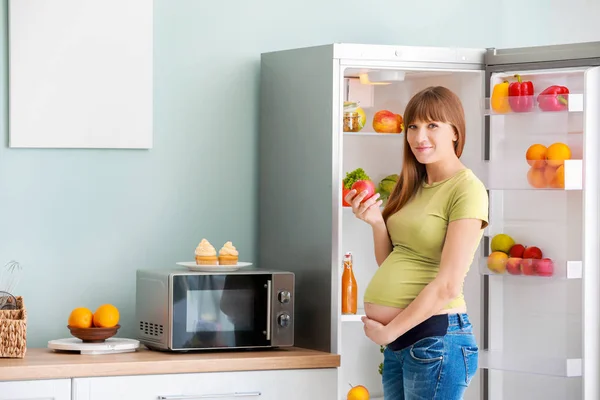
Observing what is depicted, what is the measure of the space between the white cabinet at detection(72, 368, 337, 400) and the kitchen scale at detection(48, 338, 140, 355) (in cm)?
16

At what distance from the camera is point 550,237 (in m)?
→ 3.19

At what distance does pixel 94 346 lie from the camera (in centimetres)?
295

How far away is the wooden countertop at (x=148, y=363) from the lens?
2750 mm

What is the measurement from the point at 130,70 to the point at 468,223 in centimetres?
141

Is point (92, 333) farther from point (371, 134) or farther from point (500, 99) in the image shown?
point (500, 99)

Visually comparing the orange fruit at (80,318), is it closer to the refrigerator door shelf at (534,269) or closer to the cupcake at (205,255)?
the cupcake at (205,255)

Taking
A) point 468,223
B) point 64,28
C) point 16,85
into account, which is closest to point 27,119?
point 16,85

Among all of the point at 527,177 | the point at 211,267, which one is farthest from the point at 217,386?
the point at 527,177

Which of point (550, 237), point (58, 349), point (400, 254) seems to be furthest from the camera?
point (550, 237)

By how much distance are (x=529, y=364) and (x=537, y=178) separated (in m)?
0.63

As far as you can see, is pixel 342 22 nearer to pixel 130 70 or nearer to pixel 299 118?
pixel 299 118

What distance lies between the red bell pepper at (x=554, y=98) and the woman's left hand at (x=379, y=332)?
3.24ft

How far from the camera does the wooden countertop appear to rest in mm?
2750

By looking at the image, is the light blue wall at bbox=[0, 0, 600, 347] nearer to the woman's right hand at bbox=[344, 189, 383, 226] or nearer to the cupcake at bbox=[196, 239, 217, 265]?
the cupcake at bbox=[196, 239, 217, 265]
